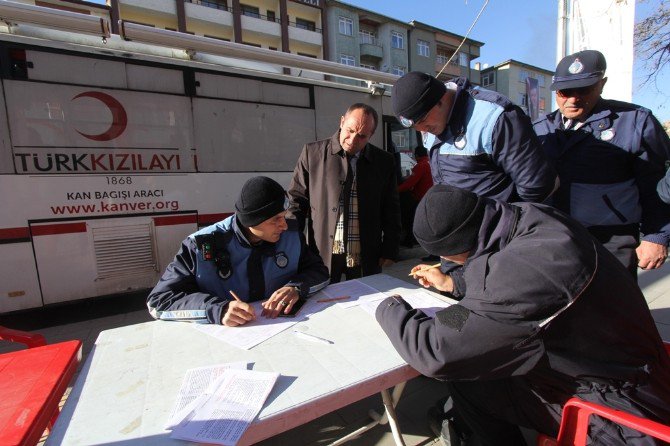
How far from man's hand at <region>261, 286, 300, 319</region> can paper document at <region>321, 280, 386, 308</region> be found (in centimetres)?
25

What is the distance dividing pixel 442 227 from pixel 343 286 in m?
1.07

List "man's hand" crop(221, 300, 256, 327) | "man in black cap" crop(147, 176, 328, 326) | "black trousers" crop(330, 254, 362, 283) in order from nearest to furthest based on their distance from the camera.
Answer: "man's hand" crop(221, 300, 256, 327) < "man in black cap" crop(147, 176, 328, 326) < "black trousers" crop(330, 254, 362, 283)

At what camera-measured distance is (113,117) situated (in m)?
3.73

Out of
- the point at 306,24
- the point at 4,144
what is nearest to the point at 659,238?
the point at 4,144

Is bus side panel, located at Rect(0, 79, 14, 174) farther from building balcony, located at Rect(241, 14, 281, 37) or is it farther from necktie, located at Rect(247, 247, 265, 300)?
building balcony, located at Rect(241, 14, 281, 37)

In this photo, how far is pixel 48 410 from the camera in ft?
3.87

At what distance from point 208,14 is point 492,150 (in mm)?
23794

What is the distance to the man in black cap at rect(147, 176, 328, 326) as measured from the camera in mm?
1742

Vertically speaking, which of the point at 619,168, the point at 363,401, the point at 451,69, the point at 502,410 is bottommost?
the point at 363,401

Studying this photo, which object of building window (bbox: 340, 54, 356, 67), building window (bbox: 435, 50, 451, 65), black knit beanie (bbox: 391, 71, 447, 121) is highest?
building window (bbox: 435, 50, 451, 65)

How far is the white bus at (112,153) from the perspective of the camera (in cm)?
338

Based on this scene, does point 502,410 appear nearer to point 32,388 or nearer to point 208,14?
point 32,388

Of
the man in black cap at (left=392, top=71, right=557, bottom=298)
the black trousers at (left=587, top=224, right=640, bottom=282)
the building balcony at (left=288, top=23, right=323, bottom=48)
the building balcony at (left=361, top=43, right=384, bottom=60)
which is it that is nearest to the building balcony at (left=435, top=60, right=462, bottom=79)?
the building balcony at (left=361, top=43, right=384, bottom=60)

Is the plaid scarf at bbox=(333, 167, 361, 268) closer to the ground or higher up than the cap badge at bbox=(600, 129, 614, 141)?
closer to the ground
